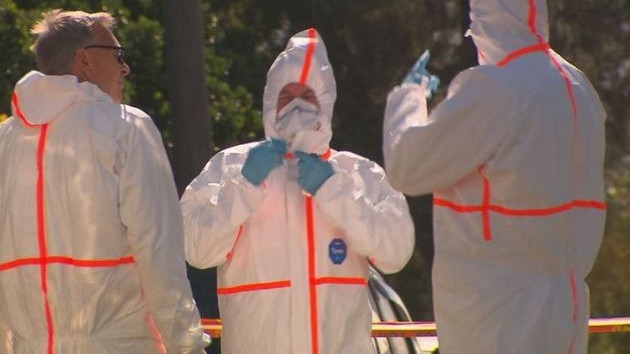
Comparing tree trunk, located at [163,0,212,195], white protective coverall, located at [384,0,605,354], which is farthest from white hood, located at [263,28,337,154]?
tree trunk, located at [163,0,212,195]

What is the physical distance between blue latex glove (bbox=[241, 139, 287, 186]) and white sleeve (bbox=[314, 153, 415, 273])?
0.65ft

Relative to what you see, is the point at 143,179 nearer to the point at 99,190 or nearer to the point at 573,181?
the point at 99,190

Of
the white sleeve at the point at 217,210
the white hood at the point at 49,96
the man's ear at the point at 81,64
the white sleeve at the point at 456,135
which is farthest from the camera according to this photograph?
the white sleeve at the point at 217,210

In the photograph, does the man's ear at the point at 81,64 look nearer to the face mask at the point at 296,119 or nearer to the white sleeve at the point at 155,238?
the white sleeve at the point at 155,238

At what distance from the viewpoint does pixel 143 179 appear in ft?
21.3

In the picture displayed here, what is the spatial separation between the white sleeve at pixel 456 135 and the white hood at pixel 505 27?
156mm

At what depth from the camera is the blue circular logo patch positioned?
725 cm

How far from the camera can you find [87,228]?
6.50 meters

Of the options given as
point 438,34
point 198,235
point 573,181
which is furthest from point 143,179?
point 438,34

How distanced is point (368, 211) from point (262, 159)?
41 centimetres

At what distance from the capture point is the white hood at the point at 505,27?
251 inches

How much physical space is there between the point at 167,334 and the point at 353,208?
3.24 feet

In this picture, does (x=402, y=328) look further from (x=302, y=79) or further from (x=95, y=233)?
(x=95, y=233)

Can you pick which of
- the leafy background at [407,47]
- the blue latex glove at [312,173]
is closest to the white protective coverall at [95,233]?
the blue latex glove at [312,173]
